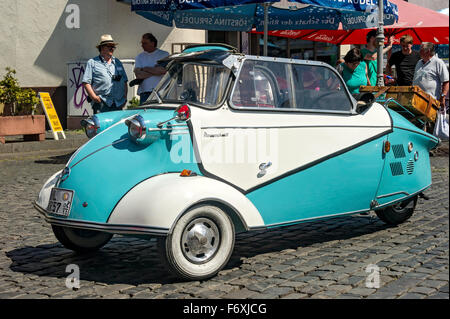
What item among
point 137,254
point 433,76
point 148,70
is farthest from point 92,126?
point 433,76

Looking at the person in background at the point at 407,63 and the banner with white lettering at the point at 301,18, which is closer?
the person in background at the point at 407,63

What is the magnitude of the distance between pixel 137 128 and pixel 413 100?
12.2 ft

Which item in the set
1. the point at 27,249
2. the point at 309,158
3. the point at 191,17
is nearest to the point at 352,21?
the point at 191,17

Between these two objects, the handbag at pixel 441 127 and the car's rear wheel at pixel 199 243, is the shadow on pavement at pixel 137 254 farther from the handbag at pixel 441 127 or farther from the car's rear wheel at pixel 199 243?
the handbag at pixel 441 127

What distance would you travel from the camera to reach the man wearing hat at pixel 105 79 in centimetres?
1005

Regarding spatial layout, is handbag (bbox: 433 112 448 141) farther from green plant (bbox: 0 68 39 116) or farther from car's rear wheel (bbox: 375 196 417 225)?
green plant (bbox: 0 68 39 116)

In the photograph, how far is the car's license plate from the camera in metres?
4.93

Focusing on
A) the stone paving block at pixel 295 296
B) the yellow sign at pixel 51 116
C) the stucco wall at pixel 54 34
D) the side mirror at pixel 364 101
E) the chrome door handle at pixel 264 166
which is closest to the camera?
the stone paving block at pixel 295 296

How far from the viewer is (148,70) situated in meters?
10.2

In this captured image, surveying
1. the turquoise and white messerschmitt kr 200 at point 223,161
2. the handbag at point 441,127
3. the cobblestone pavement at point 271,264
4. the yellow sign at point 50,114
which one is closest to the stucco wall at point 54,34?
the yellow sign at point 50,114

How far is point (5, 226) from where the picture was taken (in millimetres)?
6762

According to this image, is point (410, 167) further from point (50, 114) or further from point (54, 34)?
point (54, 34)

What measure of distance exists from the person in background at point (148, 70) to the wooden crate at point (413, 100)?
3451mm
